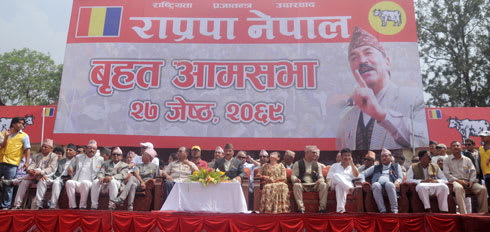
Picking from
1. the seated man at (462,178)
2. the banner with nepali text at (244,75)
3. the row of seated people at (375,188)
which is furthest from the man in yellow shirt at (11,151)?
the seated man at (462,178)

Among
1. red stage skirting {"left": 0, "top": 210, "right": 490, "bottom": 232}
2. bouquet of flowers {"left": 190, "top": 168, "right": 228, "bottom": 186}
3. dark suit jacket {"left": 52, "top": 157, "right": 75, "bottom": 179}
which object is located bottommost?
red stage skirting {"left": 0, "top": 210, "right": 490, "bottom": 232}

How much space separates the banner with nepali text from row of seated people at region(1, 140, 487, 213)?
335 cm

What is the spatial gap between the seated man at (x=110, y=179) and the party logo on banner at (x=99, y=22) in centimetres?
541

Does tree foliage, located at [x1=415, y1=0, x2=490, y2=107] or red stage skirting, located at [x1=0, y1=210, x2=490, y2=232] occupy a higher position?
tree foliage, located at [x1=415, y1=0, x2=490, y2=107]

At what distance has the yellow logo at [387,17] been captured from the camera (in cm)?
989

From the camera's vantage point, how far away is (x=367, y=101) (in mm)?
9461

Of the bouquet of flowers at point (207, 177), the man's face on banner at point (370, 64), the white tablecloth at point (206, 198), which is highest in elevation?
the man's face on banner at point (370, 64)

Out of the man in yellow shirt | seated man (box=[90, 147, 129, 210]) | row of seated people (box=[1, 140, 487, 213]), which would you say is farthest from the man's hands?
the man in yellow shirt

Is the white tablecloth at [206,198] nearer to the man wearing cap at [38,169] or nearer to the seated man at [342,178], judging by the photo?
the seated man at [342,178]

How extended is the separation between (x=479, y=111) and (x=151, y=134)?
8.52 metres

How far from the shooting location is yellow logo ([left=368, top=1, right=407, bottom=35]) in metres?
9.89

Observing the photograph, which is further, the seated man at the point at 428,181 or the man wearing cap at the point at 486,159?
the man wearing cap at the point at 486,159

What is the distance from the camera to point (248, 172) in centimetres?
679

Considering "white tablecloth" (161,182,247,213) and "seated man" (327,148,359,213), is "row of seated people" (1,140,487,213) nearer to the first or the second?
"seated man" (327,148,359,213)
